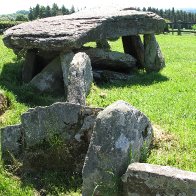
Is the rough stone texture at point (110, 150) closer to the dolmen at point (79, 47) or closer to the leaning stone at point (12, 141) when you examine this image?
the leaning stone at point (12, 141)

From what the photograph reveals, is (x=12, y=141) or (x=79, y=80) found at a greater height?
(x=79, y=80)

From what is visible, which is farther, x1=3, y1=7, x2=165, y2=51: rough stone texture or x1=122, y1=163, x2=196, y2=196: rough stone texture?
x1=3, y1=7, x2=165, y2=51: rough stone texture

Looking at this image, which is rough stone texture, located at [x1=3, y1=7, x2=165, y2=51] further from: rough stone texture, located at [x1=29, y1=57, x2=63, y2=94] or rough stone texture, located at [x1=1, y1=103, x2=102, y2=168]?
rough stone texture, located at [x1=1, y1=103, x2=102, y2=168]

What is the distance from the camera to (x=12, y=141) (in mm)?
8195

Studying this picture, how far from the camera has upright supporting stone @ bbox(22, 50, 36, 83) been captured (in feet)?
46.0

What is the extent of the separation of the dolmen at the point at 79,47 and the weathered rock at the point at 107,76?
1.6 inches

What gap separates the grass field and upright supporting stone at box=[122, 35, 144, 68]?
0.99 meters

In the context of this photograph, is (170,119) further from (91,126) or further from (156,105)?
(91,126)

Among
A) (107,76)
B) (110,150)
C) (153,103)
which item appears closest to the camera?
(110,150)

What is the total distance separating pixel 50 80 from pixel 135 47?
4710 millimetres

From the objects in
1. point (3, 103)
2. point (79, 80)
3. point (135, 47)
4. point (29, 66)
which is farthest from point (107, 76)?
point (3, 103)

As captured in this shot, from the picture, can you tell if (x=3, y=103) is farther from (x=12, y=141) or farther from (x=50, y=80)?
(x=12, y=141)

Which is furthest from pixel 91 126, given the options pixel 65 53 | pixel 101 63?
pixel 101 63

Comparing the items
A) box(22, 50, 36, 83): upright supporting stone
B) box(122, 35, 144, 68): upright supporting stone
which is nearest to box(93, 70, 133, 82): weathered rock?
box(122, 35, 144, 68): upright supporting stone
